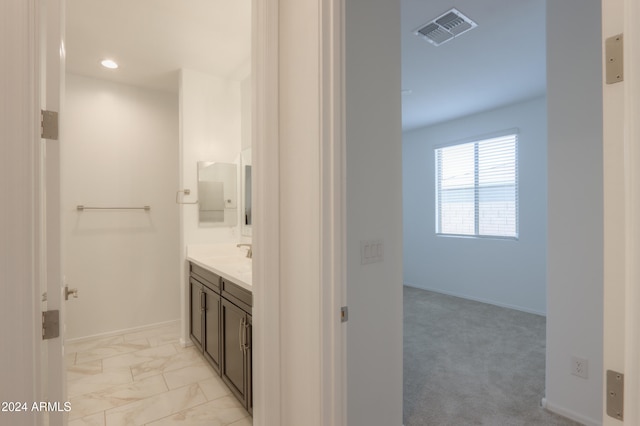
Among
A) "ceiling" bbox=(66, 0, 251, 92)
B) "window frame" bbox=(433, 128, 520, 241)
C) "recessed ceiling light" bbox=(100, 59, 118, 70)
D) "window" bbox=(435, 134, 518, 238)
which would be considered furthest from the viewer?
"window" bbox=(435, 134, 518, 238)

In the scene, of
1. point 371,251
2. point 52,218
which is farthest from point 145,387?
point 371,251

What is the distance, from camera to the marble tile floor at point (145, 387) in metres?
2.10

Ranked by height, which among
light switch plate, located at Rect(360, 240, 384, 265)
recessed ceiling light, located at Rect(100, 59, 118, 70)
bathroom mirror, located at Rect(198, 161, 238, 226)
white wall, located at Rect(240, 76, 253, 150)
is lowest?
light switch plate, located at Rect(360, 240, 384, 265)

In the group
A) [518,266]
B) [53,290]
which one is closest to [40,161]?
[53,290]

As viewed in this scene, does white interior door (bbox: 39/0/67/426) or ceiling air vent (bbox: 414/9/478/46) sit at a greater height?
ceiling air vent (bbox: 414/9/478/46)

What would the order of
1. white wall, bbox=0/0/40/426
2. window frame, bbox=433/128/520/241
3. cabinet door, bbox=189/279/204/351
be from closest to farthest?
white wall, bbox=0/0/40/426
cabinet door, bbox=189/279/204/351
window frame, bbox=433/128/520/241

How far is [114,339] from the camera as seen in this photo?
3.40 metres

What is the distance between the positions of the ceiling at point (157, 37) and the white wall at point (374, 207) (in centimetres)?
108

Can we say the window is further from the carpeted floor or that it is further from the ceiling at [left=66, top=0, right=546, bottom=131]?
the carpeted floor

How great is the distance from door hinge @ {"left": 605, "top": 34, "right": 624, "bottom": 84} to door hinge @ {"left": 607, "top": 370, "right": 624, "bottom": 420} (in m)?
0.55

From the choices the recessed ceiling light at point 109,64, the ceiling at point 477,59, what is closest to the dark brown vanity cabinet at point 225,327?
the recessed ceiling light at point 109,64

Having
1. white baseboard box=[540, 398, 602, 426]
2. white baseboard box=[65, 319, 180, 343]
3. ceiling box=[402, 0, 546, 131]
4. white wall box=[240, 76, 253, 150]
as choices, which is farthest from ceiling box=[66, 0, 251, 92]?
white baseboard box=[540, 398, 602, 426]

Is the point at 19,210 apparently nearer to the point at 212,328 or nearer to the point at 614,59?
the point at 614,59

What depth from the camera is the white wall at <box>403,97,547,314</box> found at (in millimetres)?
4246
